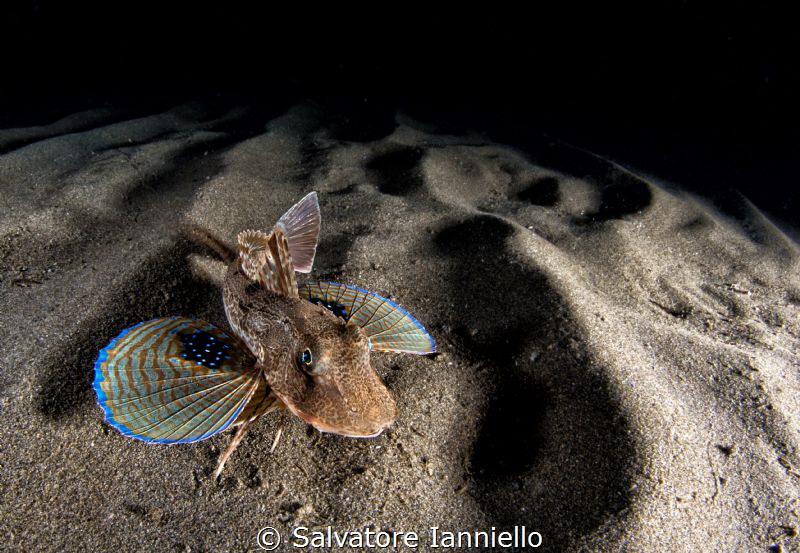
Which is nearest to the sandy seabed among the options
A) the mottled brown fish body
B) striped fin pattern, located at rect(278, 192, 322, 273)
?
the mottled brown fish body

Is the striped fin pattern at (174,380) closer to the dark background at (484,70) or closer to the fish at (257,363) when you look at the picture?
the fish at (257,363)

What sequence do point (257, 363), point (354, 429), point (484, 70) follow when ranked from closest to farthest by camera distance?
point (354, 429), point (257, 363), point (484, 70)

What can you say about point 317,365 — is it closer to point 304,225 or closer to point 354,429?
point 354,429

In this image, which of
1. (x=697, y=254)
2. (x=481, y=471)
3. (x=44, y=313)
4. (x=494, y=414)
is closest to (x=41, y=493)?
(x=44, y=313)

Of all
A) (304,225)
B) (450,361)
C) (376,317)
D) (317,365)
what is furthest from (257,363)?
(450,361)

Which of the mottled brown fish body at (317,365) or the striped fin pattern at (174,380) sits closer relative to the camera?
the mottled brown fish body at (317,365)

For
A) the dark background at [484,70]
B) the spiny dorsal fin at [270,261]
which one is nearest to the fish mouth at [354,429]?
the spiny dorsal fin at [270,261]

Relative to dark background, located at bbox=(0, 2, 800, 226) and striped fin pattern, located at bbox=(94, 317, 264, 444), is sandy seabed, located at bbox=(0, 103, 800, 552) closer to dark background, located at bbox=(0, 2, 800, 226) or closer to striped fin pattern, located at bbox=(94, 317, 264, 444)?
striped fin pattern, located at bbox=(94, 317, 264, 444)

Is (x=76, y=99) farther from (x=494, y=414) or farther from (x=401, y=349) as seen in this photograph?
(x=494, y=414)
